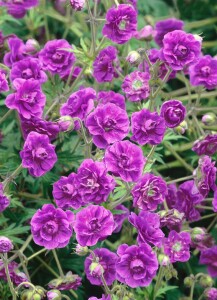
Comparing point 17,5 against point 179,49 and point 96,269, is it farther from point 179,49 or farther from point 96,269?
point 96,269

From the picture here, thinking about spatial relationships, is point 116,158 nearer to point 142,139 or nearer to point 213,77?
point 142,139

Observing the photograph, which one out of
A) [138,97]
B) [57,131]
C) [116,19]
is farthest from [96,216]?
[116,19]

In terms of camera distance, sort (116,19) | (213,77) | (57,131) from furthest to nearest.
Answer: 1. (213,77)
2. (116,19)
3. (57,131)

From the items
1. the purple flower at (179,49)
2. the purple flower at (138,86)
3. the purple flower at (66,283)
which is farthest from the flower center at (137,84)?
the purple flower at (66,283)

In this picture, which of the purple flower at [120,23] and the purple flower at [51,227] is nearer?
the purple flower at [51,227]

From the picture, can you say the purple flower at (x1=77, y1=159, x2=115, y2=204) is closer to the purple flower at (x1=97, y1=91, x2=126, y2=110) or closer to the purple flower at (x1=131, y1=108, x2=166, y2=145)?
the purple flower at (x1=131, y1=108, x2=166, y2=145)

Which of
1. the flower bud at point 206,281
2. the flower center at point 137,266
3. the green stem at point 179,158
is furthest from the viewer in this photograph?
the green stem at point 179,158

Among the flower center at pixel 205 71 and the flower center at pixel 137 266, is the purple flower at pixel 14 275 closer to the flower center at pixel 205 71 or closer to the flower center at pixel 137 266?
the flower center at pixel 137 266
